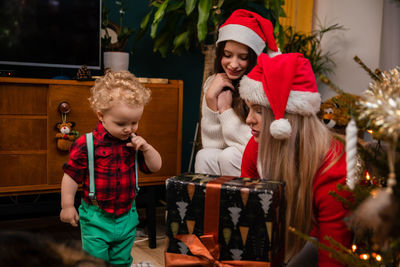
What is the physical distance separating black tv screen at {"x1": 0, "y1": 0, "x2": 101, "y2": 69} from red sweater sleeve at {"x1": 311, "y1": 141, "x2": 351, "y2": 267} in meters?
1.79

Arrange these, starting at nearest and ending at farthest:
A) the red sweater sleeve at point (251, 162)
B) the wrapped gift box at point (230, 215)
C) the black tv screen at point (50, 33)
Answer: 1. the wrapped gift box at point (230, 215)
2. the red sweater sleeve at point (251, 162)
3. the black tv screen at point (50, 33)

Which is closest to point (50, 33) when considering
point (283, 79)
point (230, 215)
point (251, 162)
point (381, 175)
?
point (251, 162)

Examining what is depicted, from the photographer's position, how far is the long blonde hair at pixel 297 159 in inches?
48.1

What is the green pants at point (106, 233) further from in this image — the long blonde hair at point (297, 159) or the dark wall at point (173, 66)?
the dark wall at point (173, 66)

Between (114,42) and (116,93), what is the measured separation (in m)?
1.40

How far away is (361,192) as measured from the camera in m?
0.84

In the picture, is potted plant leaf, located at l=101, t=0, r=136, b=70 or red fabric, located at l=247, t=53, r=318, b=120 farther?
potted plant leaf, located at l=101, t=0, r=136, b=70

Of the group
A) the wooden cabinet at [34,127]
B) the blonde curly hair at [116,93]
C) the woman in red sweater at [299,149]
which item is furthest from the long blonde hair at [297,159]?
the wooden cabinet at [34,127]

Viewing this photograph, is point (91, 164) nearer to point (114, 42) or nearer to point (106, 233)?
point (106, 233)

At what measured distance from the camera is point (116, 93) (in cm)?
151

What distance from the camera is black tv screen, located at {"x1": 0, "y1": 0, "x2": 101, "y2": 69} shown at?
2350mm

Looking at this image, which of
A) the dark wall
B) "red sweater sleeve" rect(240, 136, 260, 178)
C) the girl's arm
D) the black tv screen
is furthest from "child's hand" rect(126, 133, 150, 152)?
the dark wall

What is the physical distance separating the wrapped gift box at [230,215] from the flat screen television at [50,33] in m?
1.75

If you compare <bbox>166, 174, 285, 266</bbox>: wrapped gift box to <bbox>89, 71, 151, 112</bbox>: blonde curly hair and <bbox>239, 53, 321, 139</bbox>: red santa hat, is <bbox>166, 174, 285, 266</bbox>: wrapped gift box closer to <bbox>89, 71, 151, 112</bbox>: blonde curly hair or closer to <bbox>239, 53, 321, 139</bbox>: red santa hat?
<bbox>239, 53, 321, 139</bbox>: red santa hat
